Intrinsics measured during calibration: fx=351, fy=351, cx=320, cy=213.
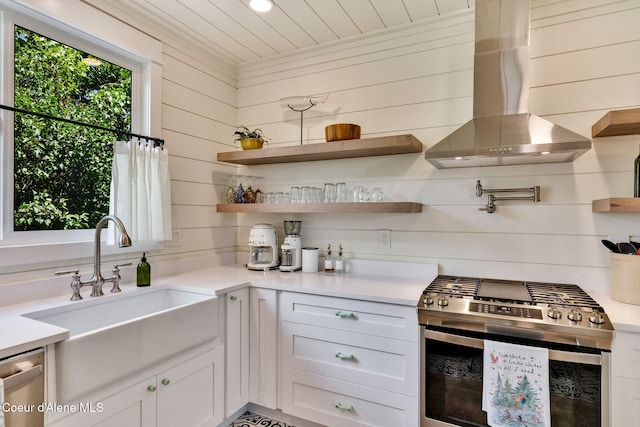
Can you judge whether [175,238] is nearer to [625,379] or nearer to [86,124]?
[86,124]

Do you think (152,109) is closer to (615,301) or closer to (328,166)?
(328,166)

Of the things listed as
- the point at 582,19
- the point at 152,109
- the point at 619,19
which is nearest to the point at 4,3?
the point at 152,109

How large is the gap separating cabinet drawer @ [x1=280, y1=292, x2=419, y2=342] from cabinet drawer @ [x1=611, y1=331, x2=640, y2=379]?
2.50ft

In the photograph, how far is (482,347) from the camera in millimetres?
1549

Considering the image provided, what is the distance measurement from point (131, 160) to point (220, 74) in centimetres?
115

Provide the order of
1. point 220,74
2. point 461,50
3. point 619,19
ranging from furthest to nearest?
1. point 220,74
2. point 461,50
3. point 619,19

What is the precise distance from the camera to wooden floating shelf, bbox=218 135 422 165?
83.0 inches

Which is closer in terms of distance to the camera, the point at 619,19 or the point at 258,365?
the point at 619,19

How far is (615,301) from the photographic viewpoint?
1.68 metres

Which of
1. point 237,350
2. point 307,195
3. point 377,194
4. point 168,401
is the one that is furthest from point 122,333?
point 377,194

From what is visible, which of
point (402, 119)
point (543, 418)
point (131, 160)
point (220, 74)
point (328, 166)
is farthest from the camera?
point (220, 74)

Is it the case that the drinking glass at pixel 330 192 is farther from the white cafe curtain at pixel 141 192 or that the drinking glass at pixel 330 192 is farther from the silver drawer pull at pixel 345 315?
the white cafe curtain at pixel 141 192

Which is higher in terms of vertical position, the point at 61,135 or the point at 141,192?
the point at 61,135

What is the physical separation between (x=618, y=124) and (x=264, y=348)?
7.04 ft
